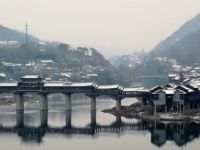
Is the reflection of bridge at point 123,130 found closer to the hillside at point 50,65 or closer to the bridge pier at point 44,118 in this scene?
the bridge pier at point 44,118

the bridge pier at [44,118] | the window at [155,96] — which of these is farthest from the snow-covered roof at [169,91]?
the bridge pier at [44,118]

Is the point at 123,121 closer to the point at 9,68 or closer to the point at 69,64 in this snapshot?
the point at 9,68

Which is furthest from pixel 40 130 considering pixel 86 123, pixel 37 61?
pixel 37 61

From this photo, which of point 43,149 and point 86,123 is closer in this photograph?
point 43,149

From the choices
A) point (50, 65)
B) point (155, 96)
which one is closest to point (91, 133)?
point (155, 96)

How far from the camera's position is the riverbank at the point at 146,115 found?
69.8 m

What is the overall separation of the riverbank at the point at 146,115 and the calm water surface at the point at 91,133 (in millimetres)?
1934

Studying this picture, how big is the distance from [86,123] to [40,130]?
23.4 ft

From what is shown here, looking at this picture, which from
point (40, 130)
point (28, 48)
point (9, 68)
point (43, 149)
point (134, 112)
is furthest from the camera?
point (28, 48)

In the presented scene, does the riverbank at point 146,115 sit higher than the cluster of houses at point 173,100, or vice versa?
the cluster of houses at point 173,100

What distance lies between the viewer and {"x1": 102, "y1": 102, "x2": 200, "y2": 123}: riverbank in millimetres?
69750

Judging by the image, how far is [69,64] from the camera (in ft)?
605

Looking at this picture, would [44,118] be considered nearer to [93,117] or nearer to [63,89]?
[93,117]

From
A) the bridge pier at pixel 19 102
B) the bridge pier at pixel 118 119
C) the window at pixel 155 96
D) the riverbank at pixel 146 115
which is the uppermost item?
the window at pixel 155 96
